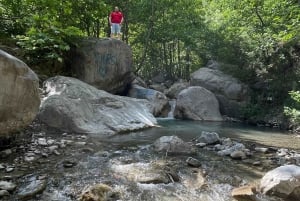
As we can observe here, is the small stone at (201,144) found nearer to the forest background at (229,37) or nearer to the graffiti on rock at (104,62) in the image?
the forest background at (229,37)

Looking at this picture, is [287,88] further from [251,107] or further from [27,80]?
[27,80]

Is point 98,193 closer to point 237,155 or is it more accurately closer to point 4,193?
point 4,193

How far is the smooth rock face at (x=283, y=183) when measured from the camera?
5.61 m

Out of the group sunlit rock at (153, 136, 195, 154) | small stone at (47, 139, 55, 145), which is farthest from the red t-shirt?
small stone at (47, 139, 55, 145)

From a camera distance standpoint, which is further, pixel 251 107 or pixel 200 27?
pixel 200 27

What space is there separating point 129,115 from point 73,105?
2.27 metres

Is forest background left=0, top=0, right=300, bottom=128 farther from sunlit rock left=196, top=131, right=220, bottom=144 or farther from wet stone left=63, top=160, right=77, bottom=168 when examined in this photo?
wet stone left=63, top=160, right=77, bottom=168

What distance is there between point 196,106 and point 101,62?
5.79 metres

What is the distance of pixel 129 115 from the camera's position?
11297 millimetres

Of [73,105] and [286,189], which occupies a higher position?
[73,105]

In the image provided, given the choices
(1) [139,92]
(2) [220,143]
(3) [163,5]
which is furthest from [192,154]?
(3) [163,5]

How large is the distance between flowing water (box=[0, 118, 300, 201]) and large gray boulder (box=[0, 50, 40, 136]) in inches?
28.7

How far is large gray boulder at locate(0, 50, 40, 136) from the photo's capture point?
19.5ft

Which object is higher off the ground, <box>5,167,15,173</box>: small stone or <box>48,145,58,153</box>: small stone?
<box>48,145,58,153</box>: small stone
